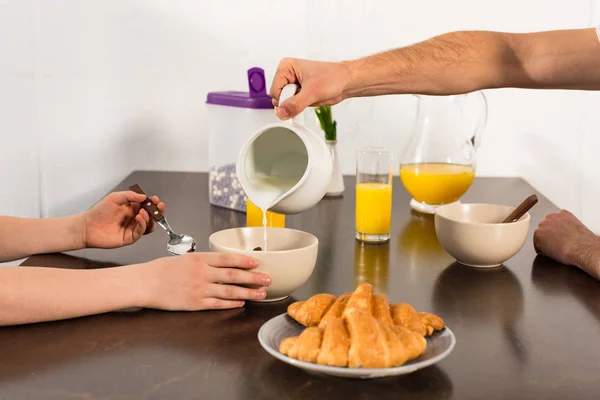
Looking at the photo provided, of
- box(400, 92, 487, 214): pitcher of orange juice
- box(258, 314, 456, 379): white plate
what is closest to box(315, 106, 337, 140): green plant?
box(400, 92, 487, 214): pitcher of orange juice

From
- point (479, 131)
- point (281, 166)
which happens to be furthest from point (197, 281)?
point (479, 131)

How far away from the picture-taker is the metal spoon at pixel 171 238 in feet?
4.75

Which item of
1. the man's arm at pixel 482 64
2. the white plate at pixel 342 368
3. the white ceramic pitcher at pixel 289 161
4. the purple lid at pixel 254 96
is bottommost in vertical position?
the white plate at pixel 342 368

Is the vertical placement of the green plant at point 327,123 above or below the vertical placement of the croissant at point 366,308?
above

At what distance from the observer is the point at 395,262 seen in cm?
146

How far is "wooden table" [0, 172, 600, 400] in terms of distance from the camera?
0.89 meters

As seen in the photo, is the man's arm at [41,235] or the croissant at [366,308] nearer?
the croissant at [366,308]

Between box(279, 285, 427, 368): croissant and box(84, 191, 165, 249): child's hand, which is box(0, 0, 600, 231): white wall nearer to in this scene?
box(84, 191, 165, 249): child's hand

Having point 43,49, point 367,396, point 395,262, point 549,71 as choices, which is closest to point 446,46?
point 549,71

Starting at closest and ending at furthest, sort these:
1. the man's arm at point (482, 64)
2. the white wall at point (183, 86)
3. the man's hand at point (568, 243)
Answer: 1. the man's hand at point (568, 243)
2. the man's arm at point (482, 64)
3. the white wall at point (183, 86)

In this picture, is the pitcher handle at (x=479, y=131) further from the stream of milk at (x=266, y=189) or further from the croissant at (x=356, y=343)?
the croissant at (x=356, y=343)

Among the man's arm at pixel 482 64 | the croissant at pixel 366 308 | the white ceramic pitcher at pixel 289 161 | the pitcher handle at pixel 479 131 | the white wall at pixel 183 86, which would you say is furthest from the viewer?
the white wall at pixel 183 86

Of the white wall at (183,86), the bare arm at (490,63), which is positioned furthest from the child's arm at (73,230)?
the white wall at (183,86)

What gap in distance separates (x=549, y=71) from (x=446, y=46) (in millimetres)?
225
